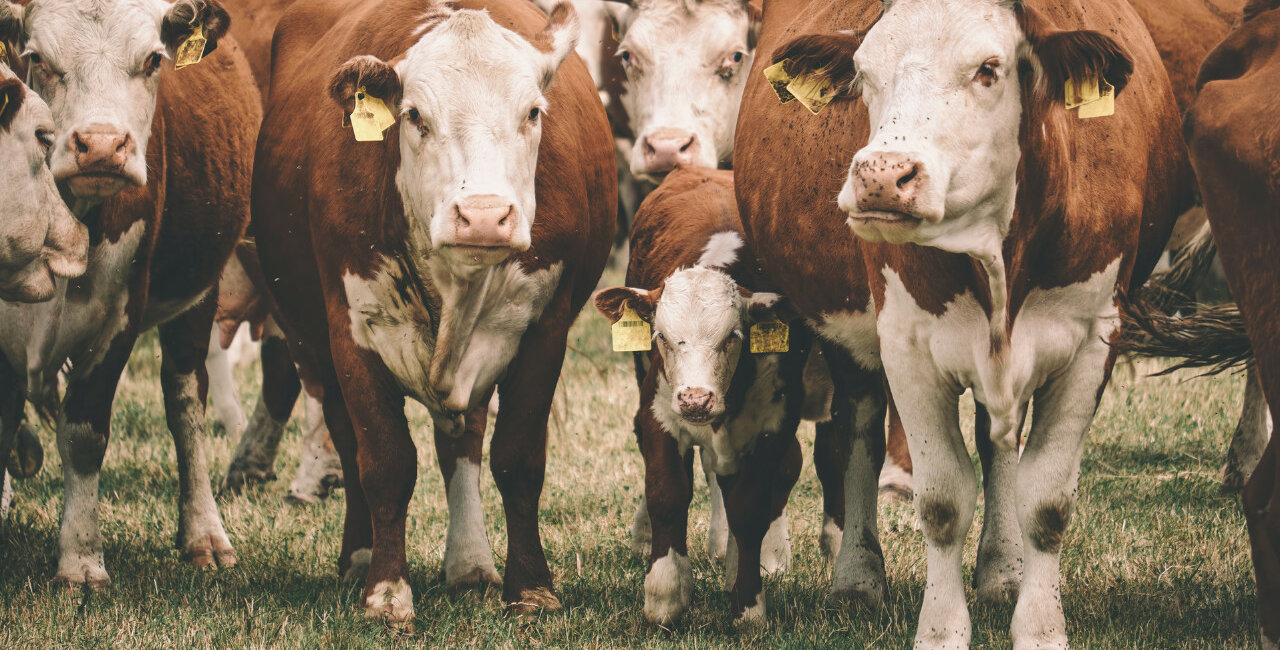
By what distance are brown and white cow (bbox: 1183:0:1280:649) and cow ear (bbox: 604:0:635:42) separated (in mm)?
3919

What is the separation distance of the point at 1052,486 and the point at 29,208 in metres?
3.47

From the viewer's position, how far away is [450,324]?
17.0 feet

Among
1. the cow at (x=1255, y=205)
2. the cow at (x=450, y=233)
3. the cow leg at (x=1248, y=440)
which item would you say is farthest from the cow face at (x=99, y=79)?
the cow leg at (x=1248, y=440)

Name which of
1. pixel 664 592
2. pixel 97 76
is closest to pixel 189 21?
pixel 97 76

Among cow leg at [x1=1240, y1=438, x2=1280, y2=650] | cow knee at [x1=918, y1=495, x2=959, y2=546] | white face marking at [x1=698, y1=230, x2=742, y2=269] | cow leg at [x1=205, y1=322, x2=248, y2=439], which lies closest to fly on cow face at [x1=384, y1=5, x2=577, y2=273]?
white face marking at [x1=698, y1=230, x2=742, y2=269]

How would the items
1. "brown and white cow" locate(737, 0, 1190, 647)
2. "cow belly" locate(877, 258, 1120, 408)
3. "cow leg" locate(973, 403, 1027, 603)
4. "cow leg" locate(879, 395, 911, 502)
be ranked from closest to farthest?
"brown and white cow" locate(737, 0, 1190, 647) → "cow belly" locate(877, 258, 1120, 408) → "cow leg" locate(973, 403, 1027, 603) → "cow leg" locate(879, 395, 911, 502)

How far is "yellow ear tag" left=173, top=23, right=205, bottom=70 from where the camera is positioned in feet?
19.0

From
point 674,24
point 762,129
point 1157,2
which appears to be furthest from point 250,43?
point 1157,2

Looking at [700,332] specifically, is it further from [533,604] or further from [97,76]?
[97,76]

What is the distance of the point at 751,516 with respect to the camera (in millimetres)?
5285

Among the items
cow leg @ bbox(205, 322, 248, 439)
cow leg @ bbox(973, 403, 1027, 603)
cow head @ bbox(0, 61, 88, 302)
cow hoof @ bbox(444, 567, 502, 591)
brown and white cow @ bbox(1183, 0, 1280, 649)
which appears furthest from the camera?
cow leg @ bbox(205, 322, 248, 439)

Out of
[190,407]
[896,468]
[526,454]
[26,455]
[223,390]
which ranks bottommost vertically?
[223,390]

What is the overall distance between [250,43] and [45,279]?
2928 mm

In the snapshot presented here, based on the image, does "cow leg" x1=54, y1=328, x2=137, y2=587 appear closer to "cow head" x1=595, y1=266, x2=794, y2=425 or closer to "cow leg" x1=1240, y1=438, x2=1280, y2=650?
"cow head" x1=595, y1=266, x2=794, y2=425
